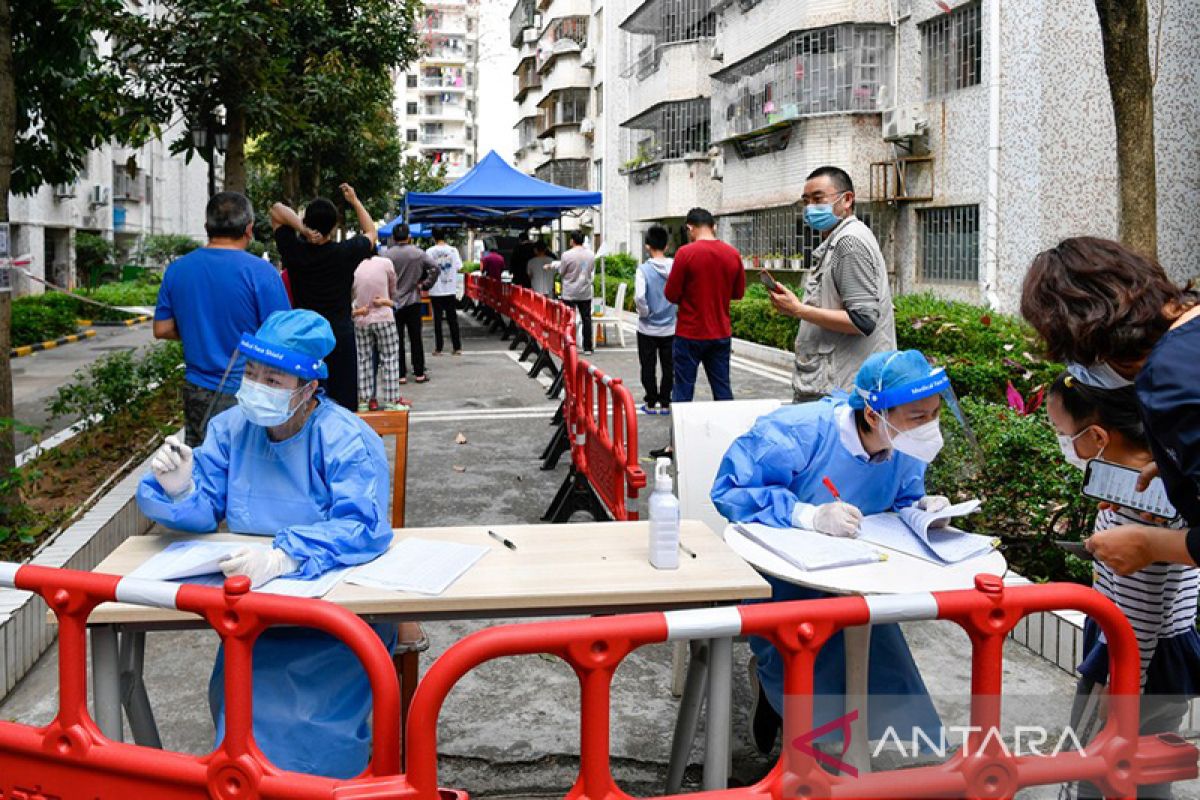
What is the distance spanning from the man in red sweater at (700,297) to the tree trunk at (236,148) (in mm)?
4533

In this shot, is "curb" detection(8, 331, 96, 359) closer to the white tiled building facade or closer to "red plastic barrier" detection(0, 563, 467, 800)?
the white tiled building facade

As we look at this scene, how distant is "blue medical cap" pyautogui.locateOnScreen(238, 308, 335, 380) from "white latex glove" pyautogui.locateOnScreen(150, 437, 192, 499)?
0.33 meters

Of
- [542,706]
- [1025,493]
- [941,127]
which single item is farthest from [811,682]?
[941,127]

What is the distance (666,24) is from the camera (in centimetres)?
3109

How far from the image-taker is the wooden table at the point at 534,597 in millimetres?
2740

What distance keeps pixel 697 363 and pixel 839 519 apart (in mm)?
5670

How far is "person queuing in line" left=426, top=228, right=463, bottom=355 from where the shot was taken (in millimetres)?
16406

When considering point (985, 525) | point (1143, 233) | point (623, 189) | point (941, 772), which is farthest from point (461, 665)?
point (623, 189)

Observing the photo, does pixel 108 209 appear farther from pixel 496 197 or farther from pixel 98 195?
pixel 496 197

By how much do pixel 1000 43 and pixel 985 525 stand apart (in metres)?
12.9

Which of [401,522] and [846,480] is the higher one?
[846,480]

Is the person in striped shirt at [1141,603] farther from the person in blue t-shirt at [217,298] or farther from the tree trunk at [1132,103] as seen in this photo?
the tree trunk at [1132,103]

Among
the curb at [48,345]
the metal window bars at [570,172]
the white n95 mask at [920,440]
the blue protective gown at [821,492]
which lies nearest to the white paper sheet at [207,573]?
the blue protective gown at [821,492]

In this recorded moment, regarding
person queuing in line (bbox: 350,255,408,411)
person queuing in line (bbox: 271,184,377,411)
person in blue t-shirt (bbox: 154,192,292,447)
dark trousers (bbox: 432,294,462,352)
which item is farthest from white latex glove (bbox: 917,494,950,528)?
dark trousers (bbox: 432,294,462,352)
